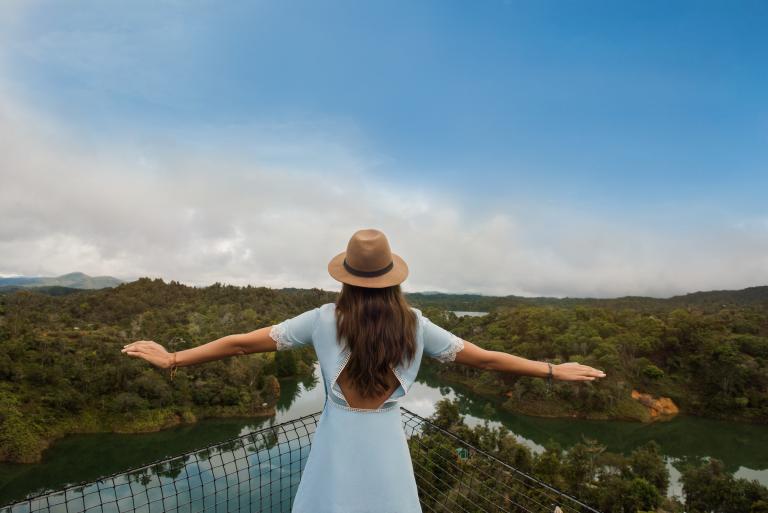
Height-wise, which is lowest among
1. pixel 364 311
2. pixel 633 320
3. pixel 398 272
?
pixel 633 320

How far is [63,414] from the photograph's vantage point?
19.8m

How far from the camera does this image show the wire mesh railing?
235cm

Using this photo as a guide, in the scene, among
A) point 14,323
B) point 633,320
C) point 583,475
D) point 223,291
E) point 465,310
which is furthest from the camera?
point 465,310

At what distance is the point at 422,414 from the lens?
23500mm

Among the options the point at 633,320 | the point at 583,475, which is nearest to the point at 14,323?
the point at 583,475

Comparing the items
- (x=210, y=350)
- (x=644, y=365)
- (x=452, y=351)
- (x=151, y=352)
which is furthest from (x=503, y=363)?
(x=644, y=365)

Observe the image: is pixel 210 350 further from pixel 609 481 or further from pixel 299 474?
pixel 609 481

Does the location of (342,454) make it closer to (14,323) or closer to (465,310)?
(14,323)

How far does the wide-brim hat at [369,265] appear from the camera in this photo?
1.17 metres

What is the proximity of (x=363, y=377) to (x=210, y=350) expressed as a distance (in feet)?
1.53

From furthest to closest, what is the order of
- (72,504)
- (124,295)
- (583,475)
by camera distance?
(124,295)
(72,504)
(583,475)

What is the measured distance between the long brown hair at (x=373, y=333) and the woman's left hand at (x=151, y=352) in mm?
552

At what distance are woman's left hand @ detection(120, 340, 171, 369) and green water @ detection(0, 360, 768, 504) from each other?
15511 mm

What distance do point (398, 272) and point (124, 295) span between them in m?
50.3
